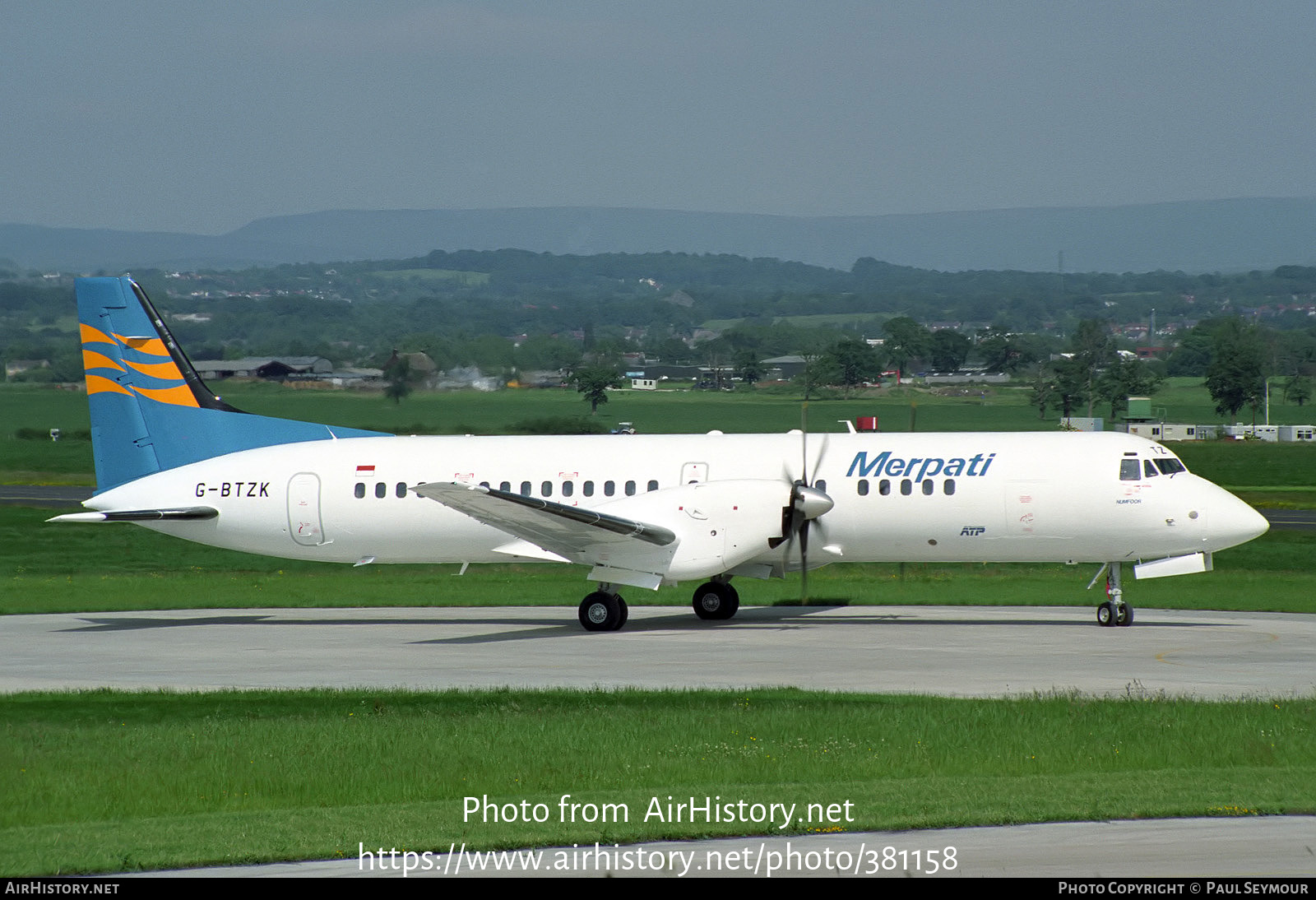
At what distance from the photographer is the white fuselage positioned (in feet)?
87.6

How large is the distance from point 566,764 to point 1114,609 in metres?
15.4

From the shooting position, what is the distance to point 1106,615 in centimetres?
2675

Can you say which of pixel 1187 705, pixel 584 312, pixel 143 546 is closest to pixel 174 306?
pixel 584 312

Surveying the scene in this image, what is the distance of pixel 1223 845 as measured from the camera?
1063 centimetres

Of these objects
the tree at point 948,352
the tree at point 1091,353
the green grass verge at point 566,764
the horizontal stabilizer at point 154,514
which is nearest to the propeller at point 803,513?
the green grass verge at point 566,764

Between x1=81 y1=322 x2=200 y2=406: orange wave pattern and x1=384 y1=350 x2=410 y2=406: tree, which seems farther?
x1=384 y1=350 x2=410 y2=406: tree

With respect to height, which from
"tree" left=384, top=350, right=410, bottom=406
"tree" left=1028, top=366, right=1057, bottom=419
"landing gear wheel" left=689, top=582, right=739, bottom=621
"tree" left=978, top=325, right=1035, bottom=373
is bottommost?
"landing gear wheel" left=689, top=582, right=739, bottom=621

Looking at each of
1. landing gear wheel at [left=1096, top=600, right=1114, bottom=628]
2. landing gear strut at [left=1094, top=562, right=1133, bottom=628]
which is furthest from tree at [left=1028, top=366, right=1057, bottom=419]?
landing gear wheel at [left=1096, top=600, right=1114, bottom=628]

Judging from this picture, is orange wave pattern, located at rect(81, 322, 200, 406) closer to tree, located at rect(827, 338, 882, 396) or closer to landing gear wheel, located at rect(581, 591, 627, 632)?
landing gear wheel, located at rect(581, 591, 627, 632)

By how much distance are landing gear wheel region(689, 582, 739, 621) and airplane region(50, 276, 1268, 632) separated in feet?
0.13

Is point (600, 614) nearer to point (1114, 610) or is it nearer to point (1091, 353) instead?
point (1114, 610)

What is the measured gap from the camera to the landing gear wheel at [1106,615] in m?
26.7

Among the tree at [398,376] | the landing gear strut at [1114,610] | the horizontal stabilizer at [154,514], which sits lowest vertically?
the landing gear strut at [1114,610]

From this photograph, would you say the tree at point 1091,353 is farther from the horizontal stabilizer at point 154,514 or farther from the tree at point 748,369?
the horizontal stabilizer at point 154,514
